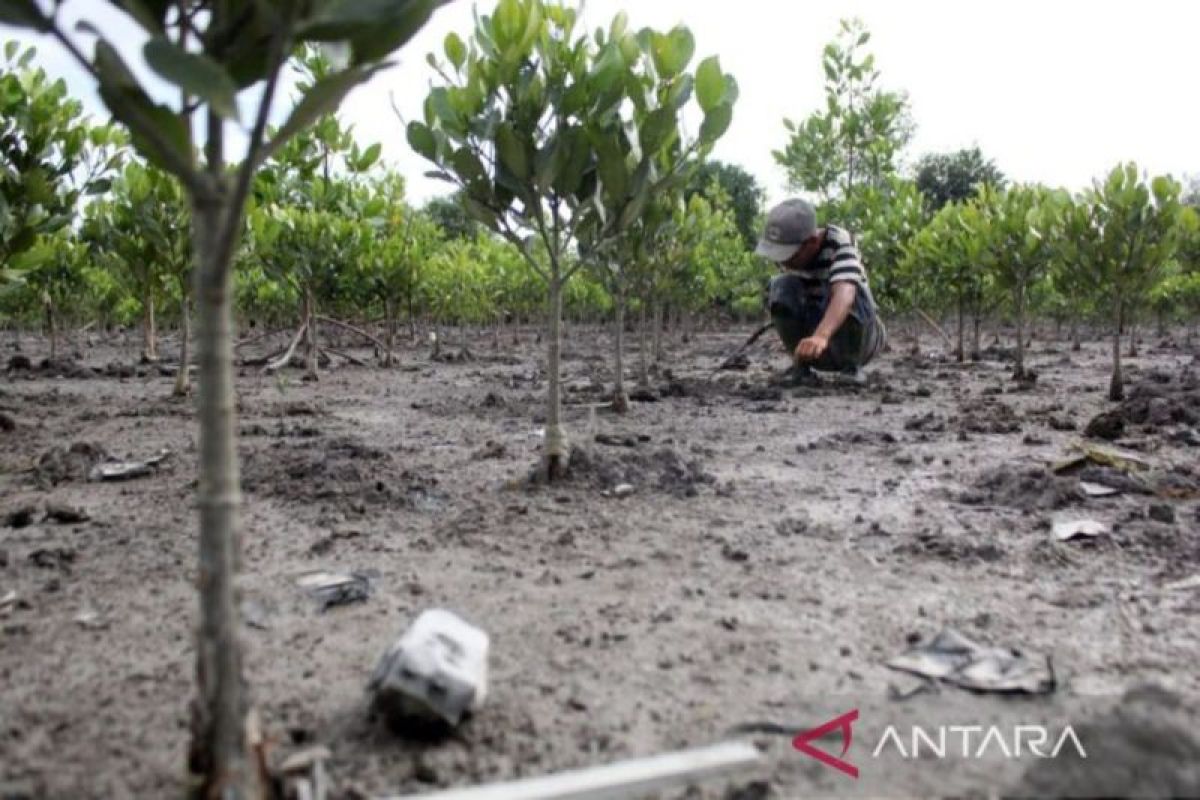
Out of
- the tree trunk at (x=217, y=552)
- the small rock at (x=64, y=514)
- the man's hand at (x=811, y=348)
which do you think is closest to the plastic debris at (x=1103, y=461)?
the man's hand at (x=811, y=348)

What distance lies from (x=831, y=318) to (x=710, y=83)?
14.2 ft

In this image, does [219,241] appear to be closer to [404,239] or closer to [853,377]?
[853,377]

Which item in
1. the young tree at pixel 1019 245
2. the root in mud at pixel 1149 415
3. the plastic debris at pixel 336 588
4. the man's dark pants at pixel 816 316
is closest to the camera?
the plastic debris at pixel 336 588

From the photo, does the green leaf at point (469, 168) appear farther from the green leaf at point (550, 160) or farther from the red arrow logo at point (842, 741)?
the red arrow logo at point (842, 741)

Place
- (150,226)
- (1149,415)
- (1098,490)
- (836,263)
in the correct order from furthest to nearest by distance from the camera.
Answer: (836,263), (150,226), (1149,415), (1098,490)

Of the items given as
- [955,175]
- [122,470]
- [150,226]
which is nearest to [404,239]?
[150,226]

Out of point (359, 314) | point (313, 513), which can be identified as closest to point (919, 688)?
point (313, 513)

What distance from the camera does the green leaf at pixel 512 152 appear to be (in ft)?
15.0

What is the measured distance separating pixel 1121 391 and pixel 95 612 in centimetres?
914

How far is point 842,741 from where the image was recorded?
6.71 ft

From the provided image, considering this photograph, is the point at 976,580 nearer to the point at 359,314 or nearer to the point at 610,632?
the point at 610,632

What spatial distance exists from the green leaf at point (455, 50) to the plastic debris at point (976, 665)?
390 cm

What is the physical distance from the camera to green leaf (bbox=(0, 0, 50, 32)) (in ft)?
4.69

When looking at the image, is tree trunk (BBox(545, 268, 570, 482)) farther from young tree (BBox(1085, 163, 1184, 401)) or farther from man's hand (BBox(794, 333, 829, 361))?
young tree (BBox(1085, 163, 1184, 401))
